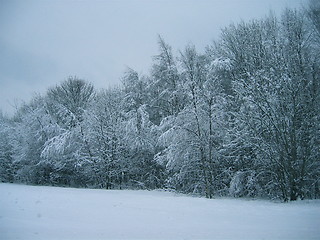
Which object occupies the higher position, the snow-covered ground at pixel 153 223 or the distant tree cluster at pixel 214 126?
the distant tree cluster at pixel 214 126

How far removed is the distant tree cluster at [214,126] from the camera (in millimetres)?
13578

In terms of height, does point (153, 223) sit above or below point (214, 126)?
below

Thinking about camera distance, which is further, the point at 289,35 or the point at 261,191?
the point at 261,191

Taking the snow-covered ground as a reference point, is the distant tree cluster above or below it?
above

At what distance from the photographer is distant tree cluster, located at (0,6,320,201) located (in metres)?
13.6

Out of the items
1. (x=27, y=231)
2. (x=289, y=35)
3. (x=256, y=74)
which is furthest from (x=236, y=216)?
(x=289, y=35)

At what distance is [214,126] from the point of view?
16797 millimetres

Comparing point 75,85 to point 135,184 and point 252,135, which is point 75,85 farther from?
point 252,135

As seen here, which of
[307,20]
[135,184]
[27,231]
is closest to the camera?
[27,231]

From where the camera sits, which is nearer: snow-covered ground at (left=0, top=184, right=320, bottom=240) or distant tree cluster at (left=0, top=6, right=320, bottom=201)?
snow-covered ground at (left=0, top=184, right=320, bottom=240)

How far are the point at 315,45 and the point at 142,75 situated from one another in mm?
16898

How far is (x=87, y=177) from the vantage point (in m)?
26.2

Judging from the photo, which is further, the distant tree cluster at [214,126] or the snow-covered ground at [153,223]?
the distant tree cluster at [214,126]

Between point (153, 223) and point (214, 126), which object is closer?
point (153, 223)
